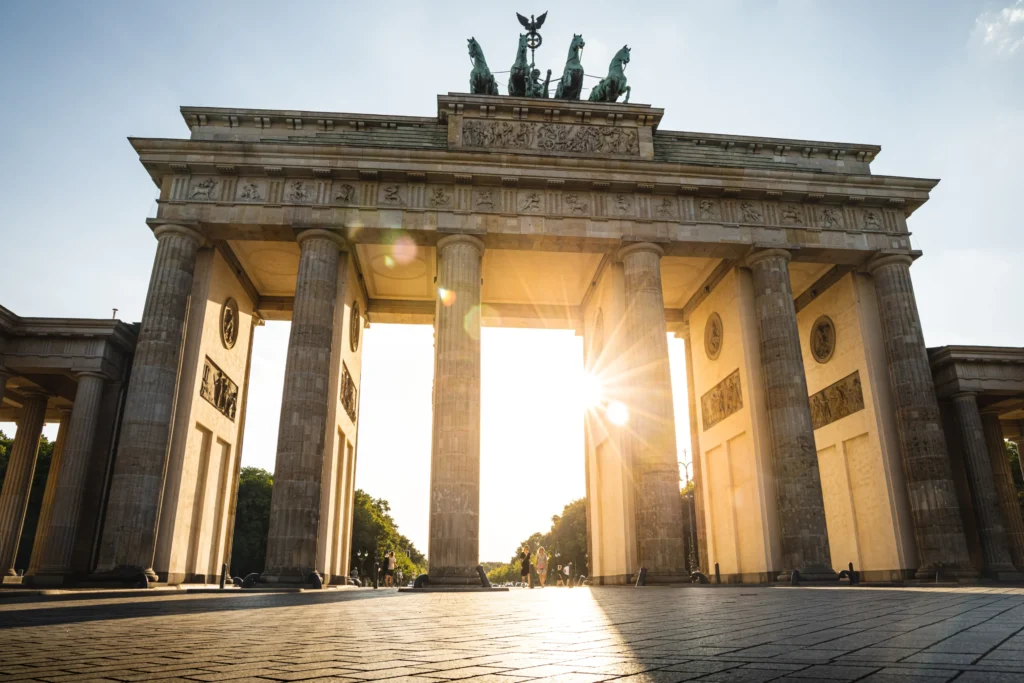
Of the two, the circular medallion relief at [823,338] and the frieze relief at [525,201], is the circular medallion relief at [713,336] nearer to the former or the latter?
the circular medallion relief at [823,338]

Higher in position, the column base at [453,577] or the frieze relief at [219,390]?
the frieze relief at [219,390]

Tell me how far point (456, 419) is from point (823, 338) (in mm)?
16085

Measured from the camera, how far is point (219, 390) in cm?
2409

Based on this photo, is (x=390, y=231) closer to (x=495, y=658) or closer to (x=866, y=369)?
(x=866, y=369)

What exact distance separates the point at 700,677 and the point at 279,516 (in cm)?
1783

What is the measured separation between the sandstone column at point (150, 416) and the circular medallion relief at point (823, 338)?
2372 centimetres

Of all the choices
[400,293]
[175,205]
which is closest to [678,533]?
[400,293]

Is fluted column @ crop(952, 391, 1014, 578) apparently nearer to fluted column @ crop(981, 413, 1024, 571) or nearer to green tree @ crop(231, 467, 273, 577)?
fluted column @ crop(981, 413, 1024, 571)

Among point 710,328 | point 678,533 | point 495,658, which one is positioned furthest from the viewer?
point 710,328

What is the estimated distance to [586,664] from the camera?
3.44 m

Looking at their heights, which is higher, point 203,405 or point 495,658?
point 203,405

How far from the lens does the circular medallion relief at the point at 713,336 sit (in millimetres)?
27156

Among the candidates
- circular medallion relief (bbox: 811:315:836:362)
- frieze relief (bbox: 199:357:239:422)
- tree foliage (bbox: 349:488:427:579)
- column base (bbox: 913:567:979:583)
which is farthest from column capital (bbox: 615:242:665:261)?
tree foliage (bbox: 349:488:427:579)

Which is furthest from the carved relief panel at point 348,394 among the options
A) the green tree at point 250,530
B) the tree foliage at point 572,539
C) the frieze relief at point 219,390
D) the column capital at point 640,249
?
the tree foliage at point 572,539
